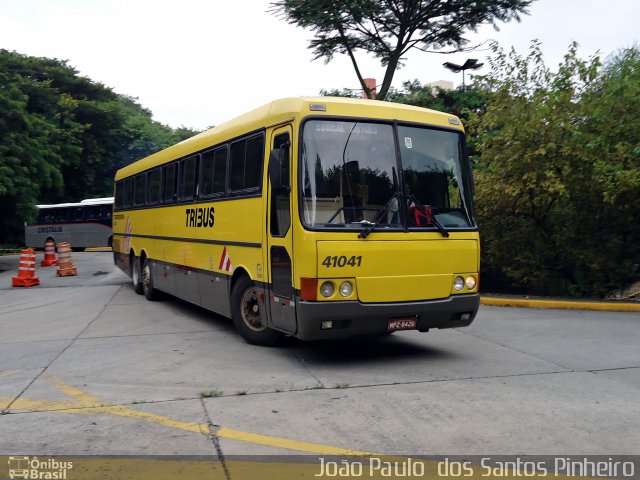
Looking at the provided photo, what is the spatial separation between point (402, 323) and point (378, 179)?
A: 1662mm

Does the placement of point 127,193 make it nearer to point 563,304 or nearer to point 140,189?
point 140,189

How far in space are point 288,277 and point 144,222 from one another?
25.9 ft

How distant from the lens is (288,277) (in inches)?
281

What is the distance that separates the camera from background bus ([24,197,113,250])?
125 feet

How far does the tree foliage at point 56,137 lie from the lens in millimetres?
25484

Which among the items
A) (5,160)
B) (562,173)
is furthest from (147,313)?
(5,160)

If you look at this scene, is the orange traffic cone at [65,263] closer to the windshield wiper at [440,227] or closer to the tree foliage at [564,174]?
the tree foliage at [564,174]

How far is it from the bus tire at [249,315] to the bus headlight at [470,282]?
2489 millimetres

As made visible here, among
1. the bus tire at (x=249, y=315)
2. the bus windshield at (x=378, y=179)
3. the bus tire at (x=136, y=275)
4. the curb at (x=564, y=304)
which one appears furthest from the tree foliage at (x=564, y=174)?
the bus tire at (x=136, y=275)

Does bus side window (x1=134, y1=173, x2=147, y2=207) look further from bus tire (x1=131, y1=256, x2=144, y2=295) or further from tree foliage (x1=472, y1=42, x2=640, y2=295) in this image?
tree foliage (x1=472, y1=42, x2=640, y2=295)

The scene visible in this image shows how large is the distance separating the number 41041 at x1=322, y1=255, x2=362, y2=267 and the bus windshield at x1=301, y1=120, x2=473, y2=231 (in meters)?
0.36

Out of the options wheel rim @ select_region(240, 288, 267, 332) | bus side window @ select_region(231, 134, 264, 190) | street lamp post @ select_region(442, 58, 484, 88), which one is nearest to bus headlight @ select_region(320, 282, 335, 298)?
wheel rim @ select_region(240, 288, 267, 332)

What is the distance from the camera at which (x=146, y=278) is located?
14.1m

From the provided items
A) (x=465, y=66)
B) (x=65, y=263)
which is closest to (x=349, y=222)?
(x=65, y=263)
